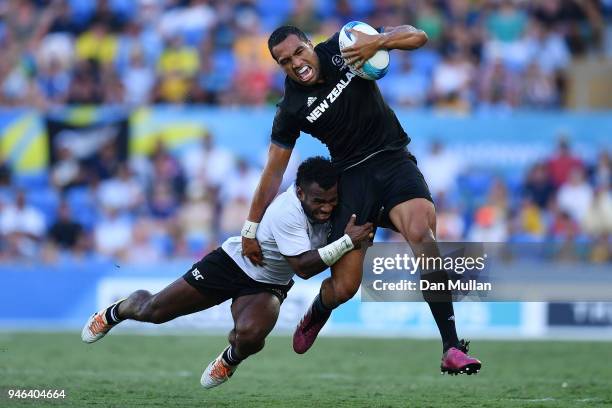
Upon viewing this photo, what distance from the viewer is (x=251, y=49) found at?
19.6 meters

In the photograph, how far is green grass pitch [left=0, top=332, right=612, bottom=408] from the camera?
9547 millimetres

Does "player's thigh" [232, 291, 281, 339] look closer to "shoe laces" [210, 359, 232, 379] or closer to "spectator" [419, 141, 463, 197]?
"shoe laces" [210, 359, 232, 379]

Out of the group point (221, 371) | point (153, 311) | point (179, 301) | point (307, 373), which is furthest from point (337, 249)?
point (307, 373)

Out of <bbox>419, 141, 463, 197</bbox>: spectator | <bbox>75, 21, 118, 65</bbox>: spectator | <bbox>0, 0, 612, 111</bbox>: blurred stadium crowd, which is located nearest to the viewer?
<bbox>419, 141, 463, 197</bbox>: spectator

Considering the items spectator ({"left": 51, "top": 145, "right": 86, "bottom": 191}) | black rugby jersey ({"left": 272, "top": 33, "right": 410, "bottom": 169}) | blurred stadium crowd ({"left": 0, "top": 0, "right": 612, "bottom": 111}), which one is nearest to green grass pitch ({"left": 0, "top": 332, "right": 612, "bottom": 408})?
black rugby jersey ({"left": 272, "top": 33, "right": 410, "bottom": 169})

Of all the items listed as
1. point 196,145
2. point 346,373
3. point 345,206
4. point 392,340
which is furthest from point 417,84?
point 345,206

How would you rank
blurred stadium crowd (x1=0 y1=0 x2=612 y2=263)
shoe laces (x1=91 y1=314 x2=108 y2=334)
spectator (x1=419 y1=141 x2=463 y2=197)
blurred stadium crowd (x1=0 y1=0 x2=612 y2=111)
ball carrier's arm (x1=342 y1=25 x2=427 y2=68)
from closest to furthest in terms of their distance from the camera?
ball carrier's arm (x1=342 y1=25 x2=427 y2=68) < shoe laces (x1=91 y1=314 x2=108 y2=334) < blurred stadium crowd (x1=0 y1=0 x2=612 y2=263) < spectator (x1=419 y1=141 x2=463 y2=197) < blurred stadium crowd (x1=0 y1=0 x2=612 y2=111)

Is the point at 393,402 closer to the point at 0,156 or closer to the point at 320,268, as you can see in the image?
the point at 320,268

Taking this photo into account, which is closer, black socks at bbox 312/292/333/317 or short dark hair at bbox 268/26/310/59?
short dark hair at bbox 268/26/310/59

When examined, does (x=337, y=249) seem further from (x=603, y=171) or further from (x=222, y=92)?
(x=222, y=92)

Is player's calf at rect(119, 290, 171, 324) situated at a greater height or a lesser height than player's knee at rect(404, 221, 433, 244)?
lesser

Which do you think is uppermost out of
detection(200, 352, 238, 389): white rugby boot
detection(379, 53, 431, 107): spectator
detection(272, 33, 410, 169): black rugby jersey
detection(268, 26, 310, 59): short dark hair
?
detection(379, 53, 431, 107): spectator

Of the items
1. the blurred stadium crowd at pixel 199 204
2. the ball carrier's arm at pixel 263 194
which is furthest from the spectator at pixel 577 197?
the ball carrier's arm at pixel 263 194

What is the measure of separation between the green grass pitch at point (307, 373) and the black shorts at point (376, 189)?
1.50 m
